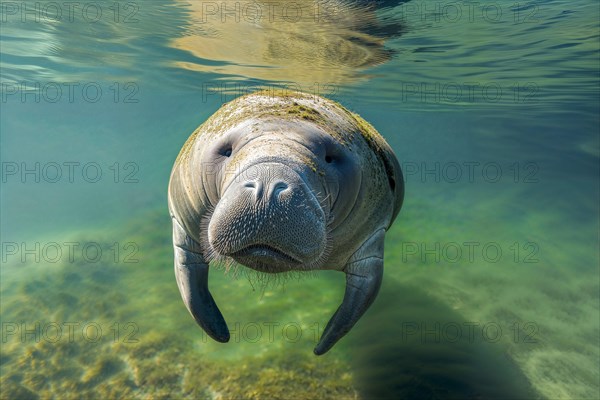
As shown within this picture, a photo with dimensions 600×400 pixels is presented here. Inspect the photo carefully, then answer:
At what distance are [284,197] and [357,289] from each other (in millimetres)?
1756

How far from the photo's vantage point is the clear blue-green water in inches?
203

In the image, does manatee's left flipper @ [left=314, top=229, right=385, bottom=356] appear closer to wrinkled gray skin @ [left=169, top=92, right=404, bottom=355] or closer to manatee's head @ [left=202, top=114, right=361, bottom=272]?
wrinkled gray skin @ [left=169, top=92, right=404, bottom=355]

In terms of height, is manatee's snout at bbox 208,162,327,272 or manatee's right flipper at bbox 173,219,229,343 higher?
manatee's snout at bbox 208,162,327,272

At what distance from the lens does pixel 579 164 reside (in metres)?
23.9

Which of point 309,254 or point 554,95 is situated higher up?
point 554,95

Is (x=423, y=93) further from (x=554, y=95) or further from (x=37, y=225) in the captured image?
(x=37, y=225)

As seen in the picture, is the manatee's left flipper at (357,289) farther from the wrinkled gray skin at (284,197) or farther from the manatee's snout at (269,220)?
the manatee's snout at (269,220)

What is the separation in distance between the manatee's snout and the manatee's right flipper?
4.73 feet

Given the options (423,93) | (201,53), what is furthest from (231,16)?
(423,93)

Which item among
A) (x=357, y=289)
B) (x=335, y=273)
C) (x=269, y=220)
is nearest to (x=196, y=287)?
(x=357, y=289)

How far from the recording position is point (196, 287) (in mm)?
3373

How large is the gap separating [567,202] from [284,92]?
1418 cm

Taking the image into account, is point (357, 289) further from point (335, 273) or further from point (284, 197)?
point (335, 273)

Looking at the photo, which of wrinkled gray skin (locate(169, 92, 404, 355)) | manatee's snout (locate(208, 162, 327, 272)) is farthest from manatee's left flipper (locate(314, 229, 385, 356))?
manatee's snout (locate(208, 162, 327, 272))
